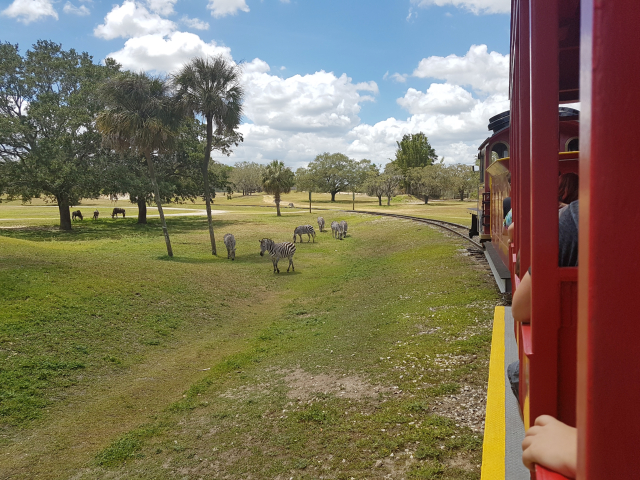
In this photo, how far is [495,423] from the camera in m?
3.79

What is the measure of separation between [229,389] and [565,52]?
6556 mm

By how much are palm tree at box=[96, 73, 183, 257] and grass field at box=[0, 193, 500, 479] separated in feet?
21.2

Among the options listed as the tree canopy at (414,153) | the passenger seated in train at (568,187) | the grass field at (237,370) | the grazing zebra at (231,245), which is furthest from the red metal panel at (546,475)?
the tree canopy at (414,153)

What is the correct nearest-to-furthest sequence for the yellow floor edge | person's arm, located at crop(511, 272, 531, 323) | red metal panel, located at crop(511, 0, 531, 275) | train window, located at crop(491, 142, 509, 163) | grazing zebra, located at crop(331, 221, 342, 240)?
person's arm, located at crop(511, 272, 531, 323) < red metal panel, located at crop(511, 0, 531, 275) < the yellow floor edge < train window, located at crop(491, 142, 509, 163) < grazing zebra, located at crop(331, 221, 342, 240)

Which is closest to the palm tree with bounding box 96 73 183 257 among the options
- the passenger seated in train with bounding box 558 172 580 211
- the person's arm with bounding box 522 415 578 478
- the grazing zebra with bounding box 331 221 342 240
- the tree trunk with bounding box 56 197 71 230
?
the grazing zebra with bounding box 331 221 342 240

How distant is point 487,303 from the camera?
959 cm

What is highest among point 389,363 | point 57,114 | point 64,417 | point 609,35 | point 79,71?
point 79,71

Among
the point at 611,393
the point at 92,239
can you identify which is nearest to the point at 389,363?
the point at 611,393

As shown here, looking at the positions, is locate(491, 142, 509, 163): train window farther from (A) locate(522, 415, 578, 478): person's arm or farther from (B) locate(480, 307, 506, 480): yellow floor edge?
(A) locate(522, 415, 578, 478): person's arm

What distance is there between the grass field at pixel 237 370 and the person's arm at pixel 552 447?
310 centimetres

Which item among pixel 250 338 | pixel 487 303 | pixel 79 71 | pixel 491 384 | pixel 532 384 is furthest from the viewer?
pixel 79 71

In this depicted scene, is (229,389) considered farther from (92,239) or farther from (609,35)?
(92,239)

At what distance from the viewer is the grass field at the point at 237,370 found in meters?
5.24

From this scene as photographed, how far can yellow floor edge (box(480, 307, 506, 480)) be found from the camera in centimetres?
339
